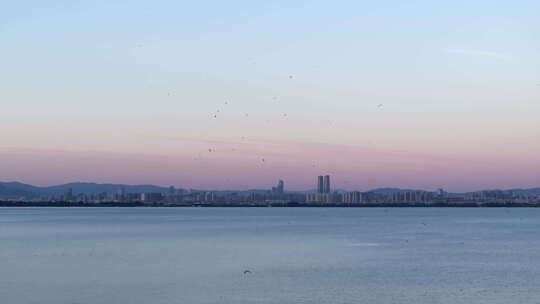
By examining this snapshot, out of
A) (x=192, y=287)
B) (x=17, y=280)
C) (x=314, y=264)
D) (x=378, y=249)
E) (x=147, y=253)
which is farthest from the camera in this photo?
(x=378, y=249)

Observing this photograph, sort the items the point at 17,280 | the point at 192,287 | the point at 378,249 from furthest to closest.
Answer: the point at 378,249 < the point at 17,280 < the point at 192,287

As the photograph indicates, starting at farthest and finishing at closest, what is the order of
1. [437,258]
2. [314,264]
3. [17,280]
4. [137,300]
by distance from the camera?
[437,258], [314,264], [17,280], [137,300]

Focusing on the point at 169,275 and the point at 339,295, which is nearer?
the point at 339,295

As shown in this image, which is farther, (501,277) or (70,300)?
(501,277)

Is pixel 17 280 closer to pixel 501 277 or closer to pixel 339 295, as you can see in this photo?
pixel 339 295

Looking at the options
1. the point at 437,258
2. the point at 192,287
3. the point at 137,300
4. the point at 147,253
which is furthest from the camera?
the point at 147,253

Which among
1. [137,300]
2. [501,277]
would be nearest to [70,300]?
[137,300]

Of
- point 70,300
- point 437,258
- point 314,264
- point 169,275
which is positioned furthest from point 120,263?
point 437,258

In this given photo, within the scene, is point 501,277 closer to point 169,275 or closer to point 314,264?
point 314,264
